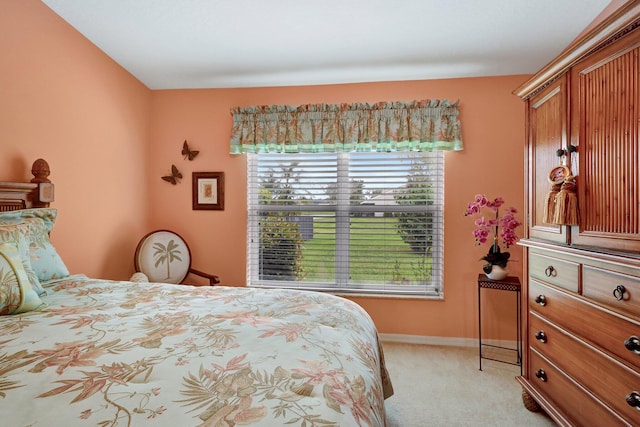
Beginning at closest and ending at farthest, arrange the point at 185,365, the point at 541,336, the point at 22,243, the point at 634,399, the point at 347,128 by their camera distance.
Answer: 1. the point at 185,365
2. the point at 634,399
3. the point at 22,243
4. the point at 541,336
5. the point at 347,128

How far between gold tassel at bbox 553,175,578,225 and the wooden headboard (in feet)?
9.84

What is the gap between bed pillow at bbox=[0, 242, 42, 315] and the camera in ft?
4.30

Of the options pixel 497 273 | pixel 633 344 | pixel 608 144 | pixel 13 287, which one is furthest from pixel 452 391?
pixel 13 287

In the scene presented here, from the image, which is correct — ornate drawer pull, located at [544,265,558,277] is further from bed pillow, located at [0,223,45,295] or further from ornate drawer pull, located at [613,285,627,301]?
bed pillow, located at [0,223,45,295]

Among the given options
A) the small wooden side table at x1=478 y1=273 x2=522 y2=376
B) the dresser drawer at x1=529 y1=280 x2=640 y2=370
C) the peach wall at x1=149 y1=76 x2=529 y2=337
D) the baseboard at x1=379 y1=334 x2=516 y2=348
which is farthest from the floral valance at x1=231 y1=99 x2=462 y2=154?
the baseboard at x1=379 y1=334 x2=516 y2=348

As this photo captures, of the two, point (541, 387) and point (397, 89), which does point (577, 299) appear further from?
point (397, 89)

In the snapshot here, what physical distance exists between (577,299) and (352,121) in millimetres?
2152

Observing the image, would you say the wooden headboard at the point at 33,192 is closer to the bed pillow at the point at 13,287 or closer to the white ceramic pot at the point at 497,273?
the bed pillow at the point at 13,287

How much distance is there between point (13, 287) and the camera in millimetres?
→ 1337

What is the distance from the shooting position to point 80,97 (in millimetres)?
2396

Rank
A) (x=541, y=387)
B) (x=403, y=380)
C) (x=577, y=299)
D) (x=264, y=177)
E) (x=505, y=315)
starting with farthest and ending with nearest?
1. (x=264, y=177)
2. (x=505, y=315)
3. (x=403, y=380)
4. (x=541, y=387)
5. (x=577, y=299)

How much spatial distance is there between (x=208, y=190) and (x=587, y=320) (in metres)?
3.04

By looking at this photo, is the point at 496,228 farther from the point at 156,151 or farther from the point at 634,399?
the point at 156,151

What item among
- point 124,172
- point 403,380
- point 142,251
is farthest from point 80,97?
point 403,380
